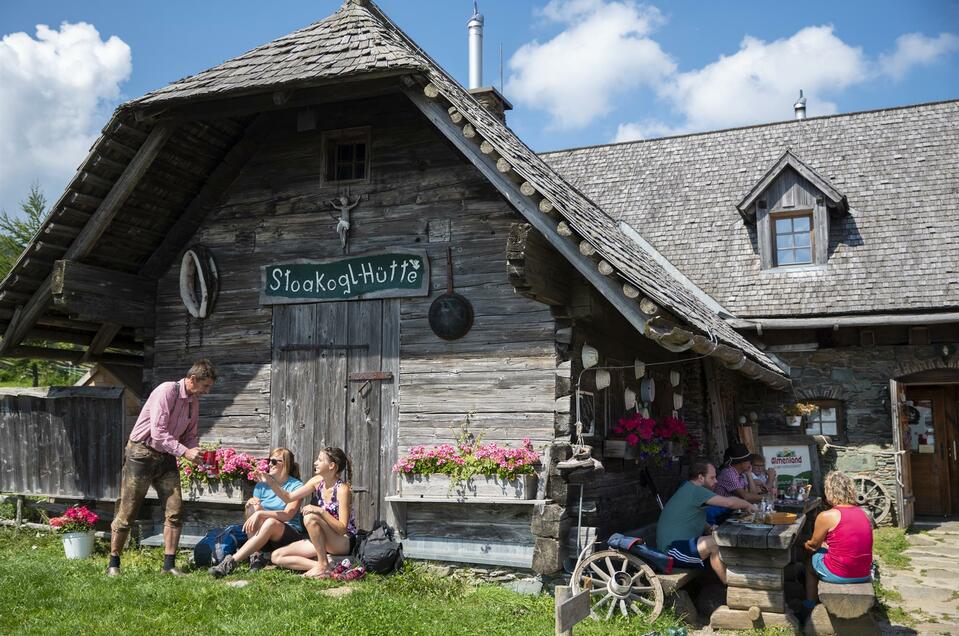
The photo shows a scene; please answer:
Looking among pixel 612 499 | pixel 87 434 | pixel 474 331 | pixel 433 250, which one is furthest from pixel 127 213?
pixel 612 499

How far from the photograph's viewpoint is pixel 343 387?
954 centimetres

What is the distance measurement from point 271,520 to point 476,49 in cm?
1094

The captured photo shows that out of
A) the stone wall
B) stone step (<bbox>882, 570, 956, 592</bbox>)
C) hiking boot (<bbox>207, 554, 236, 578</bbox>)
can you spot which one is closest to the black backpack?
→ hiking boot (<bbox>207, 554, 236, 578</bbox>)

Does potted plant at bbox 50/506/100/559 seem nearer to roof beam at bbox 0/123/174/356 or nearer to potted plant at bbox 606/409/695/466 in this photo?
roof beam at bbox 0/123/174/356

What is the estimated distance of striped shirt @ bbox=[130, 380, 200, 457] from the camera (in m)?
8.02

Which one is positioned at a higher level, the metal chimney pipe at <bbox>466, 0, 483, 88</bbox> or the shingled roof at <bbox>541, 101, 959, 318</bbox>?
the metal chimney pipe at <bbox>466, 0, 483, 88</bbox>

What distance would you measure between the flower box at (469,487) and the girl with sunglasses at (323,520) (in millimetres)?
642

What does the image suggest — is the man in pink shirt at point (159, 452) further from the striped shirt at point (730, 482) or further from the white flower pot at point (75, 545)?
the striped shirt at point (730, 482)

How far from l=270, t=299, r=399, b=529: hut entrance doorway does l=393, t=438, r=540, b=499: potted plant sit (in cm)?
56

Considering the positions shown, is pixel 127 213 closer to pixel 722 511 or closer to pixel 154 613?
pixel 154 613

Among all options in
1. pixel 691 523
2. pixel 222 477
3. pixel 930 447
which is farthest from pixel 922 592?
pixel 930 447

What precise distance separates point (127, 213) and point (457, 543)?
5.18 metres

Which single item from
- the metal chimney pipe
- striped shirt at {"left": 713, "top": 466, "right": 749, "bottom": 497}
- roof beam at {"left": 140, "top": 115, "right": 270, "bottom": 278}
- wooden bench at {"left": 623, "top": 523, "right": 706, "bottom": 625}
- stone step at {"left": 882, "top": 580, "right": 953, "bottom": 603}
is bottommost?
stone step at {"left": 882, "top": 580, "right": 953, "bottom": 603}

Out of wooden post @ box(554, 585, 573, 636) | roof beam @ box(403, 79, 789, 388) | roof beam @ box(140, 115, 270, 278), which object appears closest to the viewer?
wooden post @ box(554, 585, 573, 636)
